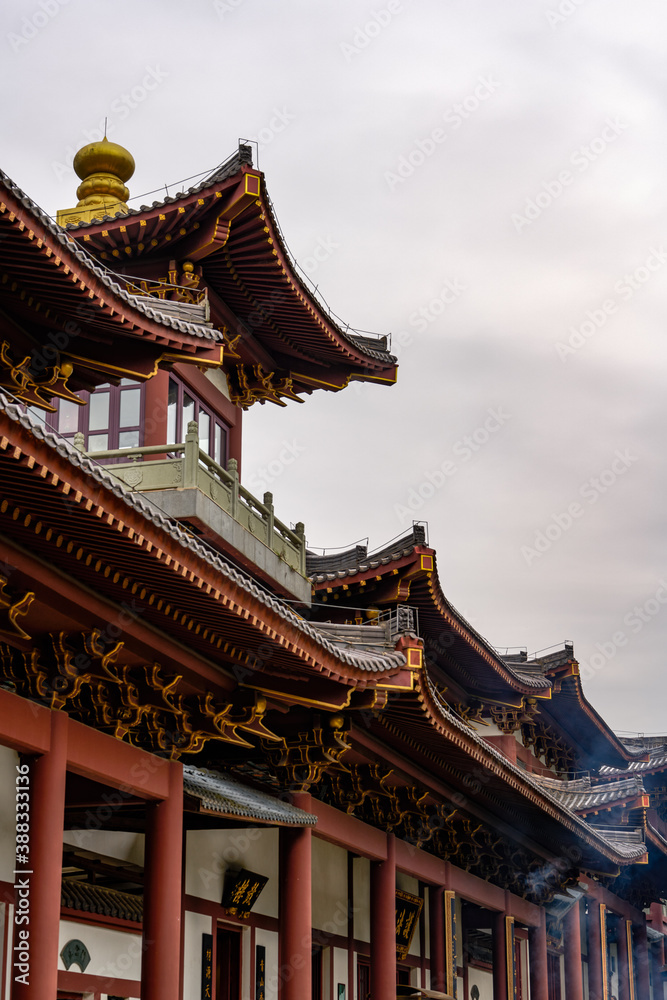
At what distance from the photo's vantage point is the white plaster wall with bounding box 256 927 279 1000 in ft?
56.3

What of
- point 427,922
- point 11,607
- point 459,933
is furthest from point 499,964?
point 11,607

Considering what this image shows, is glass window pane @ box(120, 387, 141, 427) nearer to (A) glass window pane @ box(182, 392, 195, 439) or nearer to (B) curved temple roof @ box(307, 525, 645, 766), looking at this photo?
(A) glass window pane @ box(182, 392, 195, 439)

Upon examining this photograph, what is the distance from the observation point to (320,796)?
17250mm

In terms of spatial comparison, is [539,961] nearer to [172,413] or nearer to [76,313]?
[172,413]

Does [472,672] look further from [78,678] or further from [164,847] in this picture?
[78,678]

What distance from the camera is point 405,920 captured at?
22.2m

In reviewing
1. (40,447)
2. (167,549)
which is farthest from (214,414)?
(40,447)

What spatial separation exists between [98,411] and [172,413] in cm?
111

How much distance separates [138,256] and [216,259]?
1.17 meters

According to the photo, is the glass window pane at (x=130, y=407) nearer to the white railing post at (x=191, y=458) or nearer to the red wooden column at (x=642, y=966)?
the white railing post at (x=191, y=458)

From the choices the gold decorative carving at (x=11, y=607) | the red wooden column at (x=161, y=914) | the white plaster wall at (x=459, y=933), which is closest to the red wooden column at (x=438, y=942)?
the white plaster wall at (x=459, y=933)

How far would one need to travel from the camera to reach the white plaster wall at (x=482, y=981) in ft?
87.4

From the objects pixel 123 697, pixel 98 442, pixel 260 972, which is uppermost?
pixel 98 442

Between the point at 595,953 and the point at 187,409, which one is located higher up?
the point at 187,409
